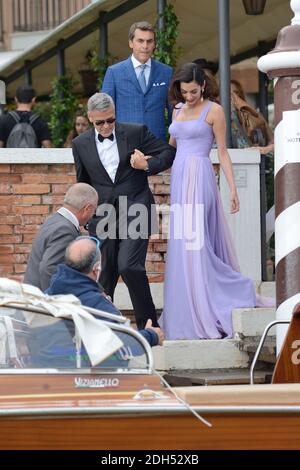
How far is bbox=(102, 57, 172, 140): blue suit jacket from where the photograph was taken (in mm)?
11938

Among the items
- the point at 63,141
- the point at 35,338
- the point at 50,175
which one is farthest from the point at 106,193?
the point at 63,141

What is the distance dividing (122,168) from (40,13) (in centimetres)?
2174

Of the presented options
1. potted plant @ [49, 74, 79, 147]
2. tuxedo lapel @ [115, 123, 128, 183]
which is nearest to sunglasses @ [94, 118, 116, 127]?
tuxedo lapel @ [115, 123, 128, 183]

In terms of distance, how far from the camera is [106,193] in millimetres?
11305

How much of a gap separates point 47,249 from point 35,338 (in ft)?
7.52

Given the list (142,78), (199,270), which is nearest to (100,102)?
(142,78)

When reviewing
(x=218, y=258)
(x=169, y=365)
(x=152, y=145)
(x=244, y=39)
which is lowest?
(x=169, y=365)

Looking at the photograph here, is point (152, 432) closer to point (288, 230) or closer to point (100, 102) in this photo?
point (288, 230)

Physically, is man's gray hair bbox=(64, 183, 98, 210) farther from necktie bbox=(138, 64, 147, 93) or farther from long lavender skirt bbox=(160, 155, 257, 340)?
necktie bbox=(138, 64, 147, 93)

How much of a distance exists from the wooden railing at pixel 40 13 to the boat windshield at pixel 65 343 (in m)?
22.2

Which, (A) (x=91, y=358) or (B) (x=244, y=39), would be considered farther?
(B) (x=244, y=39)

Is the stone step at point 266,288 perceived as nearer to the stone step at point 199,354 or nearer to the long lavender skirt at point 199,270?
the long lavender skirt at point 199,270

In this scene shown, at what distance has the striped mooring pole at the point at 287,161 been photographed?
10383mm
